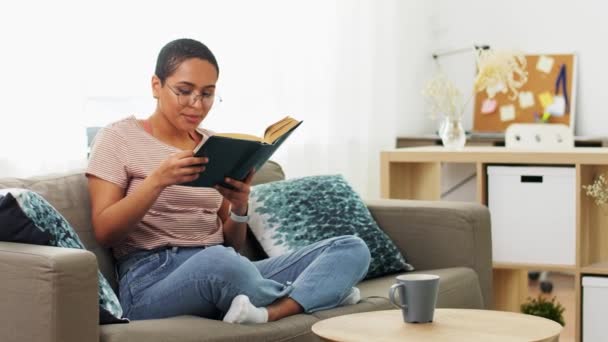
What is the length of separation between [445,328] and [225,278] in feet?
1.65

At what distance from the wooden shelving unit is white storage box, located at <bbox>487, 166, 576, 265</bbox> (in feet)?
0.09

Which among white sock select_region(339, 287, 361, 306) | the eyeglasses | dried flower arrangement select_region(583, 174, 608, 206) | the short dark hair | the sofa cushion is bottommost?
white sock select_region(339, 287, 361, 306)

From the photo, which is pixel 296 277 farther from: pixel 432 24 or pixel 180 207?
pixel 432 24

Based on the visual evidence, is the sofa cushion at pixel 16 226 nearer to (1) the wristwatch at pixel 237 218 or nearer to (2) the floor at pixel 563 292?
(1) the wristwatch at pixel 237 218

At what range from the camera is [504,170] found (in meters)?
3.71

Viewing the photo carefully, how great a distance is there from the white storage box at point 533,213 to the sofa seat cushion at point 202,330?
1.48 m

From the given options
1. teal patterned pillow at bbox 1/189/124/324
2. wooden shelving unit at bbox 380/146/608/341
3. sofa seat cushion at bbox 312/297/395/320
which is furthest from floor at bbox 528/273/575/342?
teal patterned pillow at bbox 1/189/124/324

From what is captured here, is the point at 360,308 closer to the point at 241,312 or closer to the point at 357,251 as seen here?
the point at 357,251

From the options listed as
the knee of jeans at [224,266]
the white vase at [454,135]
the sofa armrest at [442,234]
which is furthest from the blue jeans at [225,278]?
the white vase at [454,135]

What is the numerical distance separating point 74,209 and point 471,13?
325 cm

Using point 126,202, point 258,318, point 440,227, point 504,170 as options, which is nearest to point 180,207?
point 126,202

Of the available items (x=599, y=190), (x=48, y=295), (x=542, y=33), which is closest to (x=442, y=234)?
(x=599, y=190)

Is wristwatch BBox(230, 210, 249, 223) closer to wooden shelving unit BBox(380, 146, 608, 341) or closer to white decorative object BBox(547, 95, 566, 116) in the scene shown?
wooden shelving unit BBox(380, 146, 608, 341)

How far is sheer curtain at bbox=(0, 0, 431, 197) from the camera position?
2883 mm
